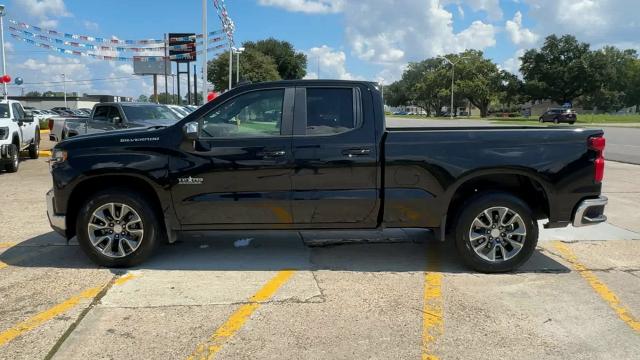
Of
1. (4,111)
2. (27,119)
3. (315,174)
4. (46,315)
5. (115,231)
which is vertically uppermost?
(4,111)

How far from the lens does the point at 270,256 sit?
19.6 feet

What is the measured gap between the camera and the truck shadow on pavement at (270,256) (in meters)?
5.62

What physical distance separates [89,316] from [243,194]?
1735mm

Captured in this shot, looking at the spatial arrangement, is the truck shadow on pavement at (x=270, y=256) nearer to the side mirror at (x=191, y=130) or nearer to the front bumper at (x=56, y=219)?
the front bumper at (x=56, y=219)

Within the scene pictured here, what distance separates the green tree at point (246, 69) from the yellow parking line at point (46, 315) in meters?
60.8

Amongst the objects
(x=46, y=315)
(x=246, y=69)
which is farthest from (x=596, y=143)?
(x=246, y=69)

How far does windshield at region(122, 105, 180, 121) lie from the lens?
46.1 feet

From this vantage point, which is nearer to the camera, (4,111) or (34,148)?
(4,111)

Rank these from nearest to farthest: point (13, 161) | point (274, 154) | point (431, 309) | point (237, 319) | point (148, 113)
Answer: point (237, 319) → point (431, 309) → point (274, 154) → point (13, 161) → point (148, 113)

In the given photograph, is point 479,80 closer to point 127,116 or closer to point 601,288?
point 127,116

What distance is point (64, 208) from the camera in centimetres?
539

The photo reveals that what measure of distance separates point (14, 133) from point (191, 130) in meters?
10.4

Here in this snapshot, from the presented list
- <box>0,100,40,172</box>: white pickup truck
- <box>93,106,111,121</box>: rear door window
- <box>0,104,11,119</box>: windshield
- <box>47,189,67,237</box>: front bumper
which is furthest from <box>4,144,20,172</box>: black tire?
<box>47,189,67,237</box>: front bumper

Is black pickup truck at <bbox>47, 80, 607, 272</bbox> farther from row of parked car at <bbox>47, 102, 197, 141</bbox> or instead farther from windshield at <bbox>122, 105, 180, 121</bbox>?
windshield at <bbox>122, 105, 180, 121</bbox>
